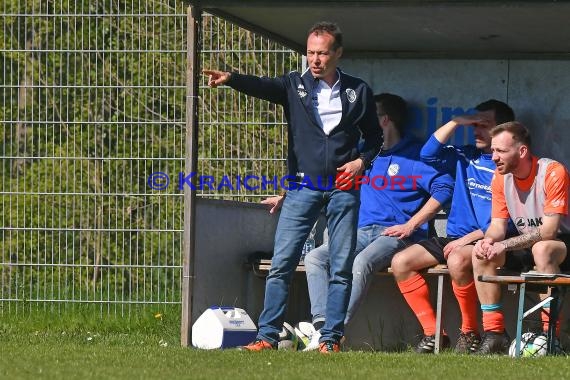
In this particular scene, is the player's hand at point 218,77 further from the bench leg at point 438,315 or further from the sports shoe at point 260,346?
the bench leg at point 438,315

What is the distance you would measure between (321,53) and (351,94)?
1.11 feet

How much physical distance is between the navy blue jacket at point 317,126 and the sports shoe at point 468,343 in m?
1.48

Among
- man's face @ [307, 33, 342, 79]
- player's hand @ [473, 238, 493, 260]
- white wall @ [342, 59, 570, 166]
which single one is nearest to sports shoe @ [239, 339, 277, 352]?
player's hand @ [473, 238, 493, 260]

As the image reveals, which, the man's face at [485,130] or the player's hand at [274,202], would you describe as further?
the man's face at [485,130]

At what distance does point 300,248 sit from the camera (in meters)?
8.41

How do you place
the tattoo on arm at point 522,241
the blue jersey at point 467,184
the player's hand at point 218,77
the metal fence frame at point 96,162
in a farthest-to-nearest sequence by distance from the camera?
the metal fence frame at point 96,162
the blue jersey at point 467,184
the tattoo on arm at point 522,241
the player's hand at point 218,77

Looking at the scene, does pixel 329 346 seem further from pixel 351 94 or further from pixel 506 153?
pixel 506 153

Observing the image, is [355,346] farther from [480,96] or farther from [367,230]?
[480,96]

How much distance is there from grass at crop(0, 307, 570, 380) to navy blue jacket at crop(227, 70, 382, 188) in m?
1.18

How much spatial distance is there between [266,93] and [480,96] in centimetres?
247

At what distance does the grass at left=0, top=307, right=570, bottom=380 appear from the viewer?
6945 millimetres

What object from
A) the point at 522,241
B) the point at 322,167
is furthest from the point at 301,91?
the point at 522,241

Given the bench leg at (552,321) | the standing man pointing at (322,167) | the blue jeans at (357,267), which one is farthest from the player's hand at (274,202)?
the bench leg at (552,321)

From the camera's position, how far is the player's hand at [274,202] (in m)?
9.40
